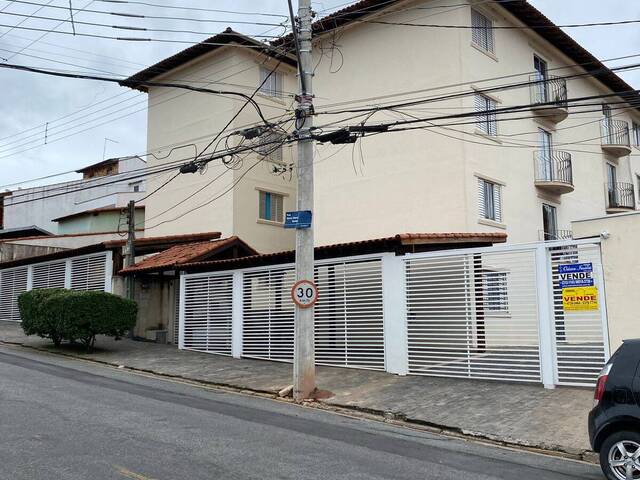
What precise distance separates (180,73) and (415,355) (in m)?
19.1

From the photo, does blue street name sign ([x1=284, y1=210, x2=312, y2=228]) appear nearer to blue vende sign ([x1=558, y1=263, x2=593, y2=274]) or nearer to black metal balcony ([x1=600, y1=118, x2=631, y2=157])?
blue vende sign ([x1=558, y1=263, x2=593, y2=274])

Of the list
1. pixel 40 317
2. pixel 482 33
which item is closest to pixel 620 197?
pixel 482 33

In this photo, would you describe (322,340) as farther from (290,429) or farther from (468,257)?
(290,429)

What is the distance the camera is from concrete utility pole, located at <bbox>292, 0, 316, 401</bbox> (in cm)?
1158

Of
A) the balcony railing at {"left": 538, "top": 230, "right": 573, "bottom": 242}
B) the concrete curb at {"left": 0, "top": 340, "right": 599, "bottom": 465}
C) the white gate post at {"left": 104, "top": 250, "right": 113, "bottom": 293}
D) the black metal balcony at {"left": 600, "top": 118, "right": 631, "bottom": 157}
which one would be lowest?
the concrete curb at {"left": 0, "top": 340, "right": 599, "bottom": 465}

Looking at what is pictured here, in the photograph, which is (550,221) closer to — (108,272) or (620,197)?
(620,197)

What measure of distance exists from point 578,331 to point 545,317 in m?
0.62

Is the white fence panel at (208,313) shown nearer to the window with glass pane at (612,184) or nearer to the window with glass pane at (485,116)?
the window with glass pane at (485,116)

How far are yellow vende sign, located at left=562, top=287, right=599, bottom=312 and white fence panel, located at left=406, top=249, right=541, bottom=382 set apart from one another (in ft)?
1.99

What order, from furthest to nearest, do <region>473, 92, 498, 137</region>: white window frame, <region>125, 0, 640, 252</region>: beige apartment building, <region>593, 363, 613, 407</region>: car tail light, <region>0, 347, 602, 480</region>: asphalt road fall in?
<region>473, 92, 498, 137</region>: white window frame
<region>125, 0, 640, 252</region>: beige apartment building
<region>593, 363, 613, 407</region>: car tail light
<region>0, 347, 602, 480</region>: asphalt road

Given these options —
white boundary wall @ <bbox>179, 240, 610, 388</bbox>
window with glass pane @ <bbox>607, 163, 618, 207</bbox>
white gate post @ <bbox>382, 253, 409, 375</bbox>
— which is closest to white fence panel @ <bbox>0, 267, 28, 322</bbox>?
white boundary wall @ <bbox>179, 240, 610, 388</bbox>

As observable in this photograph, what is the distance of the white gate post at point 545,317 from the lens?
1109 centimetres

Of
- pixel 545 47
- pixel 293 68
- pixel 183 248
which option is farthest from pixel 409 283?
pixel 293 68

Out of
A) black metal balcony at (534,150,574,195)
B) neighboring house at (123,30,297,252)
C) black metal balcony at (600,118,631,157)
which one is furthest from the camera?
black metal balcony at (600,118,631,157)
